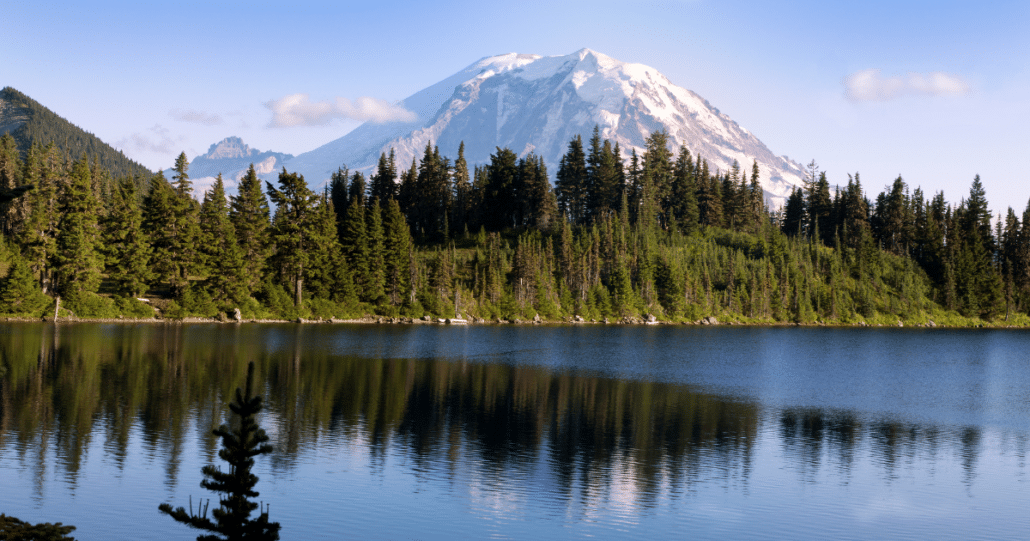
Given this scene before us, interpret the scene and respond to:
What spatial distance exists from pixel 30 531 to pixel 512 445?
18545 mm

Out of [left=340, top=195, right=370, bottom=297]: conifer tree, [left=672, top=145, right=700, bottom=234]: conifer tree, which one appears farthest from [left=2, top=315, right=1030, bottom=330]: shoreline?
[left=672, top=145, right=700, bottom=234]: conifer tree

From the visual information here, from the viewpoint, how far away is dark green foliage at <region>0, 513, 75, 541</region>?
1619cm

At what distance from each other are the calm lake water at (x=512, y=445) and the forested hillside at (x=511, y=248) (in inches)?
1245

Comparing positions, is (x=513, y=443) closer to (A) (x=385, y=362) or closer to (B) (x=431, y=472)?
(B) (x=431, y=472)

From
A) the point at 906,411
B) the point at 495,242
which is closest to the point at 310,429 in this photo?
the point at 906,411

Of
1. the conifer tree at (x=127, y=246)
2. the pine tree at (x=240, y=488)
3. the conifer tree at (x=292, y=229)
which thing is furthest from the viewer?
the conifer tree at (x=292, y=229)

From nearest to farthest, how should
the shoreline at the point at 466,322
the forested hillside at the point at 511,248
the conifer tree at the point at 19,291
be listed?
1. the conifer tree at the point at 19,291
2. the shoreline at the point at 466,322
3. the forested hillside at the point at 511,248

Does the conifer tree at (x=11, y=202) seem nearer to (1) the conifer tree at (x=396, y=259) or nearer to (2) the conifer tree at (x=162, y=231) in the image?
(2) the conifer tree at (x=162, y=231)

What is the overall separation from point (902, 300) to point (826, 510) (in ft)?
520

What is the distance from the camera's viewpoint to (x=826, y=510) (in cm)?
2469

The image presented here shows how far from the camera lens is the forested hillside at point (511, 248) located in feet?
314

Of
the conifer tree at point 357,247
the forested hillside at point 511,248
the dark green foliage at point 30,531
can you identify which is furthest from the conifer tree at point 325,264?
the dark green foliage at point 30,531

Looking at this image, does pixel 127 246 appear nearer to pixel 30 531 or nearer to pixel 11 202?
pixel 11 202

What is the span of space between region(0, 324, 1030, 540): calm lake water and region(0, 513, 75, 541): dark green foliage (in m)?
1.20
